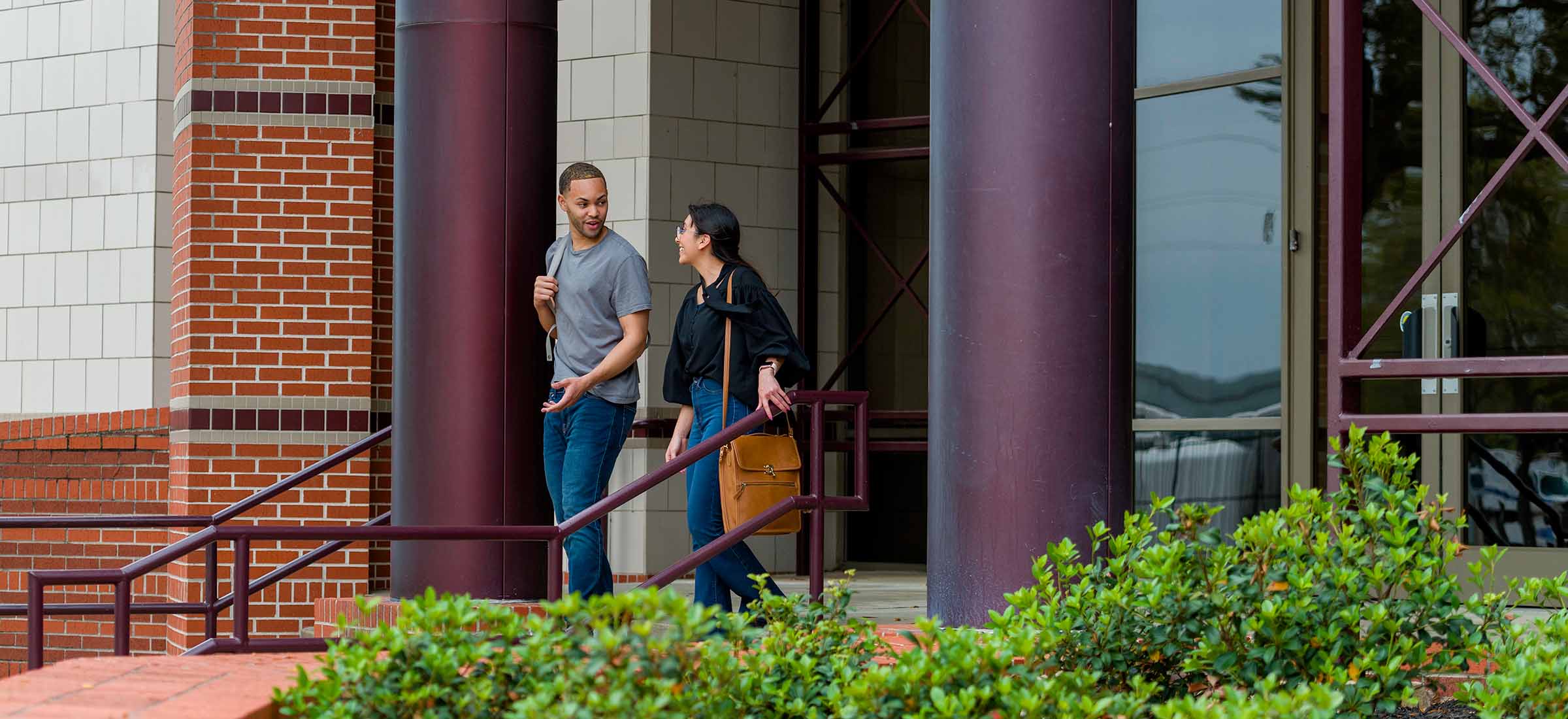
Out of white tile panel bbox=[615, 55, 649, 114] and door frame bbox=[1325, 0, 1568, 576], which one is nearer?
door frame bbox=[1325, 0, 1568, 576]

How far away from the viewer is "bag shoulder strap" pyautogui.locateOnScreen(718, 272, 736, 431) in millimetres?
6164

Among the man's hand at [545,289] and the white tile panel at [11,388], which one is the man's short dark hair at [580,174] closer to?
the man's hand at [545,289]

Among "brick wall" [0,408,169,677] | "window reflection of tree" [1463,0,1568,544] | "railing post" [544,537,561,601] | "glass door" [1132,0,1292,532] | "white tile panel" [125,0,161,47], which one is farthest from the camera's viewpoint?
"white tile panel" [125,0,161,47]

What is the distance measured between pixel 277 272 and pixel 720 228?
3.82 metres

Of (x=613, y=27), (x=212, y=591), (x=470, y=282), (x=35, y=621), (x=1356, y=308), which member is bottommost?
(x=212, y=591)

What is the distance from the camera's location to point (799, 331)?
10.3 metres

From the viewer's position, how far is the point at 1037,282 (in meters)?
4.94

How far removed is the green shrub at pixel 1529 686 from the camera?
3.41m

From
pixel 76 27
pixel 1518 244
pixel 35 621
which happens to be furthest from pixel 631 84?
pixel 35 621

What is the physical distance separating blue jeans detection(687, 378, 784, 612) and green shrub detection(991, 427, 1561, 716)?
7.66ft

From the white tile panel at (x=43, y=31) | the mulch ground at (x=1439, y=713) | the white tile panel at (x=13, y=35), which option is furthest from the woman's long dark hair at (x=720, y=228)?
the white tile panel at (x=13, y=35)

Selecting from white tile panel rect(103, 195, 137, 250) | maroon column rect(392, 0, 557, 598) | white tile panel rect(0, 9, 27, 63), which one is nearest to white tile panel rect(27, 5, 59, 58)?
white tile panel rect(0, 9, 27, 63)

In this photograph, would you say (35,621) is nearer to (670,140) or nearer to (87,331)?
(670,140)

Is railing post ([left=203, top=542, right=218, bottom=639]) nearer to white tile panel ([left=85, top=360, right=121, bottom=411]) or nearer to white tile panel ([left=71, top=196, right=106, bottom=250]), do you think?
white tile panel ([left=85, top=360, right=121, bottom=411])
